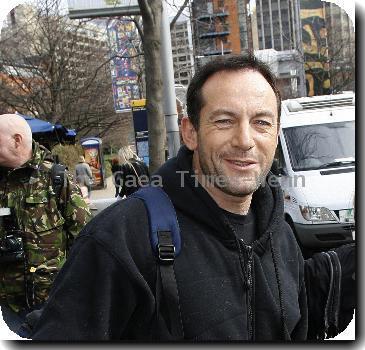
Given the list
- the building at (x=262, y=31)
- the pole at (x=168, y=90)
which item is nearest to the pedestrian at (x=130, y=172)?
the pole at (x=168, y=90)

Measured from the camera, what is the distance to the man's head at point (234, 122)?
1438 millimetres

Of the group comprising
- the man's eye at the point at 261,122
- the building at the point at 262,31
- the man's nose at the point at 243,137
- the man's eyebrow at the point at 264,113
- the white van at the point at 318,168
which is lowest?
the white van at the point at 318,168

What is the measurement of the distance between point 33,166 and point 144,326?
5.91 ft

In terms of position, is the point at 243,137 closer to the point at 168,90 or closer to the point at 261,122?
the point at 261,122

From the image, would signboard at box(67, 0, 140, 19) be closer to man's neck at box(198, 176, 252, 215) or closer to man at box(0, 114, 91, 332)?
man at box(0, 114, 91, 332)

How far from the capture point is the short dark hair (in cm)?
148

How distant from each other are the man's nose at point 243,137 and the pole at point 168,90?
462cm

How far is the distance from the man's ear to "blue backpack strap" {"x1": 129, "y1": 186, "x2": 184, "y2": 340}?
0.84 ft

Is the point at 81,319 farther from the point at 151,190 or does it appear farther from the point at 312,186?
the point at 312,186

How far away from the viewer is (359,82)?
4.92 ft

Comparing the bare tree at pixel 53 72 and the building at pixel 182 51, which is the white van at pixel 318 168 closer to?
the building at pixel 182 51

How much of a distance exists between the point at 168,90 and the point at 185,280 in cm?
512

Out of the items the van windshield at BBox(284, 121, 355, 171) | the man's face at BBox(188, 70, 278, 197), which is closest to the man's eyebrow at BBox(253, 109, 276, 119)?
the man's face at BBox(188, 70, 278, 197)

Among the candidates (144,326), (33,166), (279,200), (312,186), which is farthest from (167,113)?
(144,326)
